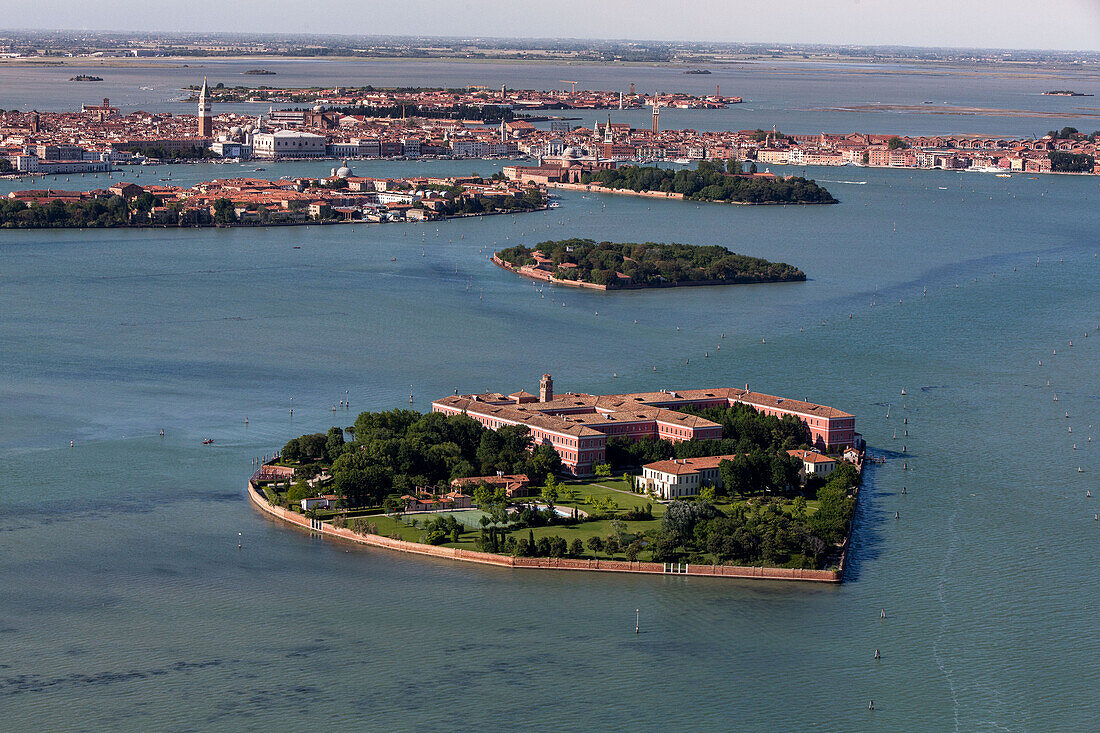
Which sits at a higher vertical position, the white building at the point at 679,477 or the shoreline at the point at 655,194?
the white building at the point at 679,477

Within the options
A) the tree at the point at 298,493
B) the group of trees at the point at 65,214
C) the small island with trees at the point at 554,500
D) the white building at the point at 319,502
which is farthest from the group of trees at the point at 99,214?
the white building at the point at 319,502

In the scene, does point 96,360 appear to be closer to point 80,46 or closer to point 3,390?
point 3,390

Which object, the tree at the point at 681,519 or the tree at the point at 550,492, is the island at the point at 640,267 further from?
the tree at the point at 681,519

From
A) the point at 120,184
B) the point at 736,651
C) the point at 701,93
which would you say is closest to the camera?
the point at 736,651

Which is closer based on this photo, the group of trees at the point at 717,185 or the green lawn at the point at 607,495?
the green lawn at the point at 607,495

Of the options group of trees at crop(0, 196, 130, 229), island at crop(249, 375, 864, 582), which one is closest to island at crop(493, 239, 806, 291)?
group of trees at crop(0, 196, 130, 229)

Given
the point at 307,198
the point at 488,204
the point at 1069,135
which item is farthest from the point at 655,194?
the point at 1069,135

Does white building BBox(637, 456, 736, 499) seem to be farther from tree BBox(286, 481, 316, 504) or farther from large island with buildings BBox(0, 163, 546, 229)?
large island with buildings BBox(0, 163, 546, 229)

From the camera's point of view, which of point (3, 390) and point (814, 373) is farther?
point (814, 373)

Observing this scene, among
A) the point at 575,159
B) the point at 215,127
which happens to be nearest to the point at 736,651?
the point at 575,159
